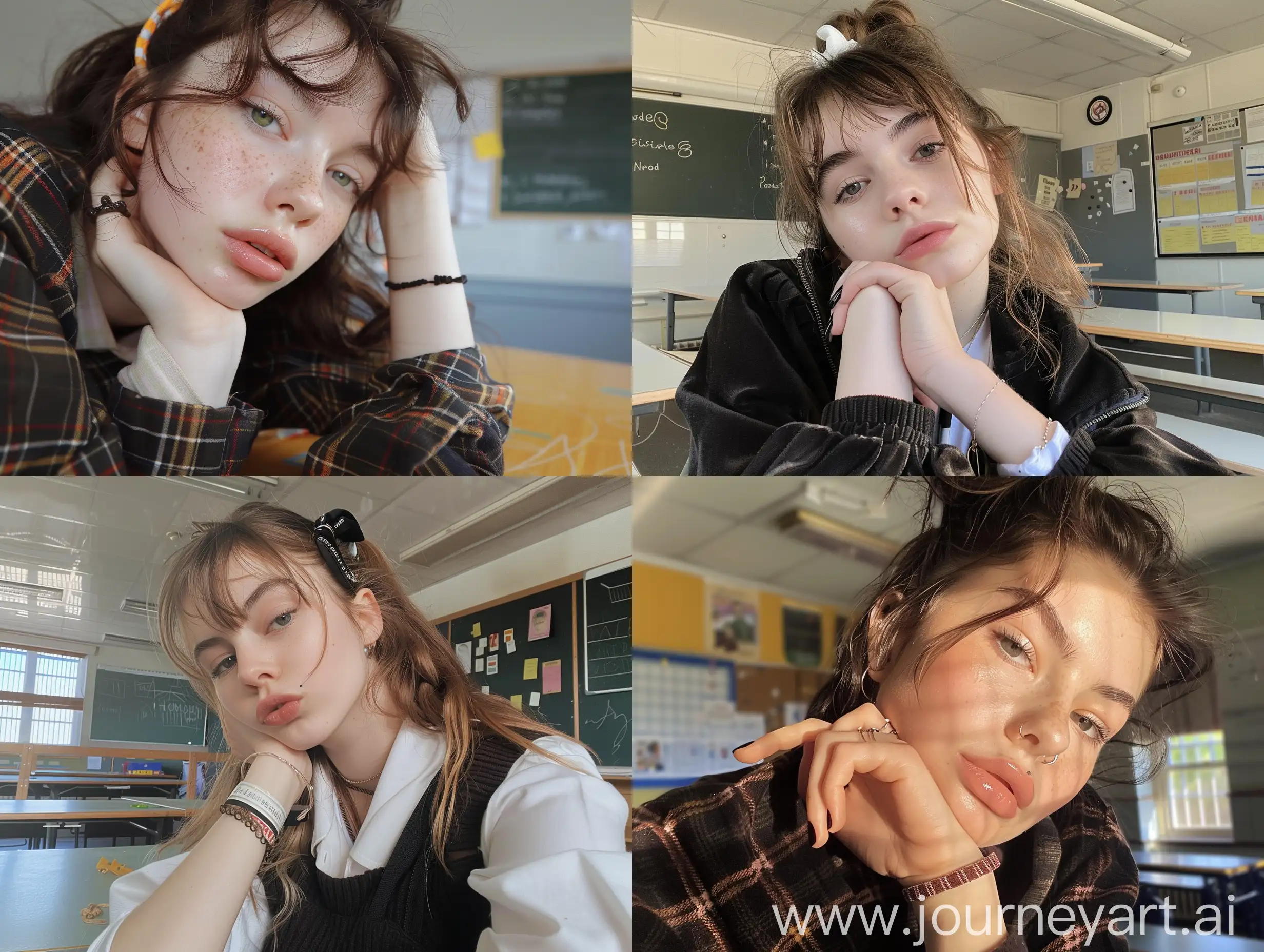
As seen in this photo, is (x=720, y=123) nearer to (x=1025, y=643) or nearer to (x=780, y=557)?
(x=780, y=557)

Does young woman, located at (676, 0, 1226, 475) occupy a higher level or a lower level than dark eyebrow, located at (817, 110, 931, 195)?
lower

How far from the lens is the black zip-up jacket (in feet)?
3.61

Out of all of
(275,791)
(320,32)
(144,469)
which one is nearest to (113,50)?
(320,32)

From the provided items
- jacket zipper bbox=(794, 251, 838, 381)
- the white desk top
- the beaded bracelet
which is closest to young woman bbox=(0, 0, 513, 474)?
the beaded bracelet

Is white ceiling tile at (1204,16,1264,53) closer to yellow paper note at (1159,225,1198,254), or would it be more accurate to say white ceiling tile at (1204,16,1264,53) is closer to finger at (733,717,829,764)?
yellow paper note at (1159,225,1198,254)

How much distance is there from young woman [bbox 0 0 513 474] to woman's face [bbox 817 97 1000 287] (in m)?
0.45

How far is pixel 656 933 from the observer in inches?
46.6

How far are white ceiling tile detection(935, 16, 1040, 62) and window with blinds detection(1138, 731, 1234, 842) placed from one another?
2.81 feet

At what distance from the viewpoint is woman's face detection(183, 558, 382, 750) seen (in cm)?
119

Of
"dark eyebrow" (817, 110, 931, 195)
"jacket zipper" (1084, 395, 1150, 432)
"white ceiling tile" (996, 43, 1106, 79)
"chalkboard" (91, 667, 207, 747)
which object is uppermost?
"white ceiling tile" (996, 43, 1106, 79)

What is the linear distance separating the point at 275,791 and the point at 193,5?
0.96m

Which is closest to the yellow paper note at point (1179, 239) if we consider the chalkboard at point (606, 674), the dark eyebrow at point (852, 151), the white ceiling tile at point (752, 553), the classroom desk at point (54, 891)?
the dark eyebrow at point (852, 151)

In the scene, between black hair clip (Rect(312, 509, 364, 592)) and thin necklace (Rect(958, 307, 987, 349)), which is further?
black hair clip (Rect(312, 509, 364, 592))

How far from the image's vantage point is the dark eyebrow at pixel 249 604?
119 cm
